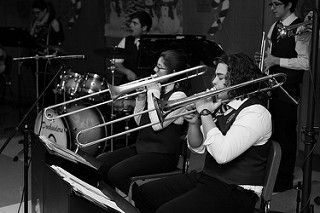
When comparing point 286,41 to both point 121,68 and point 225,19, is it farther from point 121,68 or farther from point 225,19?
point 121,68

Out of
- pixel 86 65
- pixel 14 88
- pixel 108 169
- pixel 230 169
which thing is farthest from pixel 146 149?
pixel 14 88

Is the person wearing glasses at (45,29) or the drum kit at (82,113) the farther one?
the person wearing glasses at (45,29)

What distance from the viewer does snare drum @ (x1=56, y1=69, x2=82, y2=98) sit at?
215 inches

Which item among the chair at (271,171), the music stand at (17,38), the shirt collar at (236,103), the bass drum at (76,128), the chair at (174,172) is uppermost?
the music stand at (17,38)

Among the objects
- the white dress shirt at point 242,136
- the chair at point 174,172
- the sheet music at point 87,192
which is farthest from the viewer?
the chair at point 174,172

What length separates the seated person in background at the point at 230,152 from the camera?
2645mm

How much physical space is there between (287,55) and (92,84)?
6.68 feet

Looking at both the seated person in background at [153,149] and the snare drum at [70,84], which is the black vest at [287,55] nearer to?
the seated person in background at [153,149]

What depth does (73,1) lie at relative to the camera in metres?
7.90

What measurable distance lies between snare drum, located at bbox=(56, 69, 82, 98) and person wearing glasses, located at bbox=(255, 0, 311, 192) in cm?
204

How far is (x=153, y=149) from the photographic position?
364cm

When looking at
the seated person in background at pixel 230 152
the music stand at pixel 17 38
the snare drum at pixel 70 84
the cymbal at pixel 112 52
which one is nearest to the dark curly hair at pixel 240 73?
the seated person in background at pixel 230 152

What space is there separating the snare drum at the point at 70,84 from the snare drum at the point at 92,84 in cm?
6

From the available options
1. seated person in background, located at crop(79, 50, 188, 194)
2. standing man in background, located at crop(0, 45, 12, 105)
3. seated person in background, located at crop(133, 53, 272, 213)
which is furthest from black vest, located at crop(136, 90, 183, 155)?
standing man in background, located at crop(0, 45, 12, 105)
